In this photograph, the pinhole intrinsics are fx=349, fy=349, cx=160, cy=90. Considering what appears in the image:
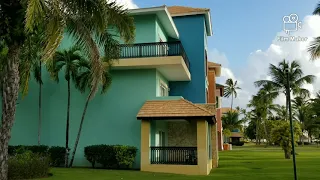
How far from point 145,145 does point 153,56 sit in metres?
4.99

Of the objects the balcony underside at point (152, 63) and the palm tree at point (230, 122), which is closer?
the balcony underside at point (152, 63)

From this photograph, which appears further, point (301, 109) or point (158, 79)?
point (301, 109)

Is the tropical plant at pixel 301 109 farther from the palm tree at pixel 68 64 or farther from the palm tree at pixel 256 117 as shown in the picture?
the palm tree at pixel 68 64

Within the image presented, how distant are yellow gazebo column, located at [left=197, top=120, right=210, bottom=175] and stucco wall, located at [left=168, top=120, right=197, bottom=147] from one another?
3720 millimetres

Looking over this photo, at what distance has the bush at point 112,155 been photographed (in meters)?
18.6

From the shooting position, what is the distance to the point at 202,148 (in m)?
17.7

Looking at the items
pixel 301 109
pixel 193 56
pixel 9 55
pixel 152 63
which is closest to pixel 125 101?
pixel 152 63

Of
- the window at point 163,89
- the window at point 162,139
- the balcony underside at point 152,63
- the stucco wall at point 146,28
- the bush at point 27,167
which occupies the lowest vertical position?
the bush at point 27,167

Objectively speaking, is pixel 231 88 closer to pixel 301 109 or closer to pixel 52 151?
pixel 301 109

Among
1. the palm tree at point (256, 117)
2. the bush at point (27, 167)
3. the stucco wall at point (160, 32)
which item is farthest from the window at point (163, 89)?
the palm tree at point (256, 117)

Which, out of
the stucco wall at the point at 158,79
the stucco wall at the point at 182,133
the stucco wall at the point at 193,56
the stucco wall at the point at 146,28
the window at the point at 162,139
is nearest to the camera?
the stucco wall at the point at 158,79

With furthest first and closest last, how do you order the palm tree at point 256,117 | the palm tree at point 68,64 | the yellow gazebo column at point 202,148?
Result: the palm tree at point 256,117, the palm tree at point 68,64, the yellow gazebo column at point 202,148

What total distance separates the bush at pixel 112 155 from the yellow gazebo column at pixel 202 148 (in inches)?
146

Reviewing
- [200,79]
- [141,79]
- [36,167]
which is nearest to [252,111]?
[200,79]
